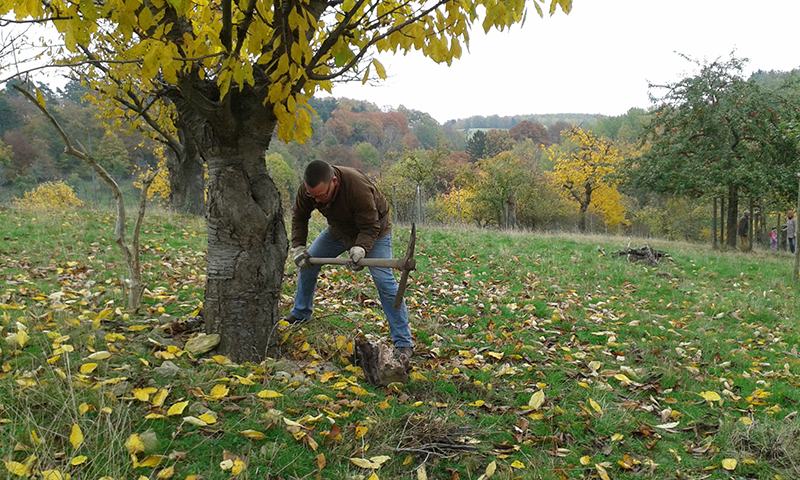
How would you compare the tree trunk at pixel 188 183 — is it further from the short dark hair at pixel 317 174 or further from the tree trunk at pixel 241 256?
the tree trunk at pixel 241 256

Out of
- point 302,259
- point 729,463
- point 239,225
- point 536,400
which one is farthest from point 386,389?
point 729,463

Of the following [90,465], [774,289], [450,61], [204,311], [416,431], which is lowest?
[774,289]

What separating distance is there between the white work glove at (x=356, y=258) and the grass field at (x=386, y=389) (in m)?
0.75

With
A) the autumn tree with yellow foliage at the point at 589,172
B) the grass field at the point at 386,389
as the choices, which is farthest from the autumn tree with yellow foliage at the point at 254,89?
the autumn tree with yellow foliage at the point at 589,172

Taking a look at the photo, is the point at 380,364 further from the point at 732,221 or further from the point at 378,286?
the point at 732,221

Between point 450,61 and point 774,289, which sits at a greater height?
point 450,61

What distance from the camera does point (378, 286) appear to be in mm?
3707

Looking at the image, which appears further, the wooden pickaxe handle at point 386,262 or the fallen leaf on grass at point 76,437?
the wooden pickaxe handle at point 386,262

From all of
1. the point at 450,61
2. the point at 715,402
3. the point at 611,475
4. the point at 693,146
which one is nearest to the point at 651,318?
the point at 715,402

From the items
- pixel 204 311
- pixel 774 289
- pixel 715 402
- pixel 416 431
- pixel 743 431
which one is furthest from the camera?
pixel 774 289

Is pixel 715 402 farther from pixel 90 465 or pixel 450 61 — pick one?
pixel 90 465

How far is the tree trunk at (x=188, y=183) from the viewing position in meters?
12.4

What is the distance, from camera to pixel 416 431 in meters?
2.65

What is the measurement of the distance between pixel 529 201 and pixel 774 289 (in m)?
25.1
